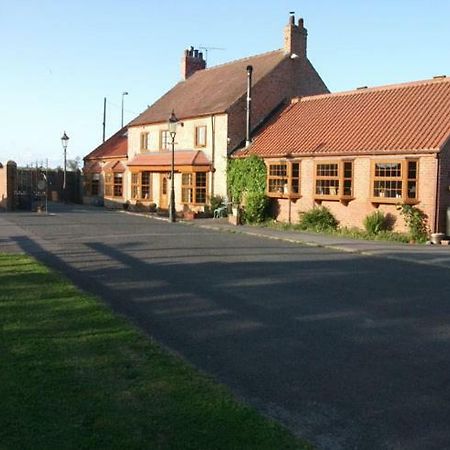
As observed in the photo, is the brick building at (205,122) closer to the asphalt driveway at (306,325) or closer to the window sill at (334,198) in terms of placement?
the window sill at (334,198)

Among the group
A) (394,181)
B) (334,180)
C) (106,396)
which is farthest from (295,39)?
(106,396)

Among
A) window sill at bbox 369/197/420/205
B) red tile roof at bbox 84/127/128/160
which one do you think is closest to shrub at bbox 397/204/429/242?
window sill at bbox 369/197/420/205

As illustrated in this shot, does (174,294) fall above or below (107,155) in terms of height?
below

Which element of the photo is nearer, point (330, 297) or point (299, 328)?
point (299, 328)

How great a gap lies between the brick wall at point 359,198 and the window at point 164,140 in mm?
11234

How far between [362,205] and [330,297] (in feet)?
43.5

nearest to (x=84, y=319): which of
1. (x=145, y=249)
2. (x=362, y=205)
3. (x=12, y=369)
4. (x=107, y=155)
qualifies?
(x=12, y=369)

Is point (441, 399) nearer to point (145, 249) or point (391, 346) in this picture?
point (391, 346)

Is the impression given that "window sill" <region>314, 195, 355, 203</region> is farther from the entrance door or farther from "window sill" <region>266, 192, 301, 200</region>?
the entrance door

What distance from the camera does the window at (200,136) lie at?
32.1 meters

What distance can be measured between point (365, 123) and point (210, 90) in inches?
498

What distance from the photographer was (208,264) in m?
13.4

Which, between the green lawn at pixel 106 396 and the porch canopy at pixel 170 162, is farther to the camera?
the porch canopy at pixel 170 162

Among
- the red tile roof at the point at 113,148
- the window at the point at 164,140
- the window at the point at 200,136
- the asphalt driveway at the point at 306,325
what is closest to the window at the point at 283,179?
the window at the point at 200,136
